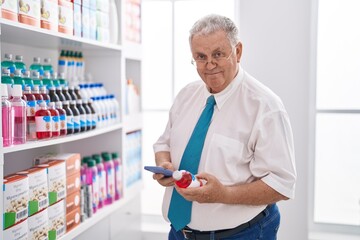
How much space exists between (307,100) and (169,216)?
5.11ft

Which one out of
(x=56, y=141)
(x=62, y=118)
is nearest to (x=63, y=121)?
(x=62, y=118)

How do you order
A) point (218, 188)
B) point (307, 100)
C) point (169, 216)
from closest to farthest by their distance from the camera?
point (218, 188) → point (169, 216) → point (307, 100)

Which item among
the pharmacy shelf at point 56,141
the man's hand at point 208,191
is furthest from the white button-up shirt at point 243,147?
the pharmacy shelf at point 56,141

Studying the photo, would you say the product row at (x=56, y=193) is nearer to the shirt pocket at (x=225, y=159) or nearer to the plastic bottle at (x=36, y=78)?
the plastic bottle at (x=36, y=78)

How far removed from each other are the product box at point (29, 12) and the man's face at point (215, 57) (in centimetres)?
77

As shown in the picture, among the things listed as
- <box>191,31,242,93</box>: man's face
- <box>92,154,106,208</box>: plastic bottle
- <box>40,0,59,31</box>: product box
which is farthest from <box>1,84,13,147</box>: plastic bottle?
<box>92,154,106,208</box>: plastic bottle

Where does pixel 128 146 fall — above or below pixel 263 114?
below

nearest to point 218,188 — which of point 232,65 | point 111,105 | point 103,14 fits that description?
point 232,65

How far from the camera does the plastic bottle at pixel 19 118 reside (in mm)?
1830

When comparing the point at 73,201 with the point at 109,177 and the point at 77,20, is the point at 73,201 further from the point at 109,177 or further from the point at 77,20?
the point at 77,20

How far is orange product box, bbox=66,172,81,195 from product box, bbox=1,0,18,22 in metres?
0.92

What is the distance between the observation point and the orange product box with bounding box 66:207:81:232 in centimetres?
228

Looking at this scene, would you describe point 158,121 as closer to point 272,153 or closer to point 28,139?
point 28,139

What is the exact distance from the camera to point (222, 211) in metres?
1.73
